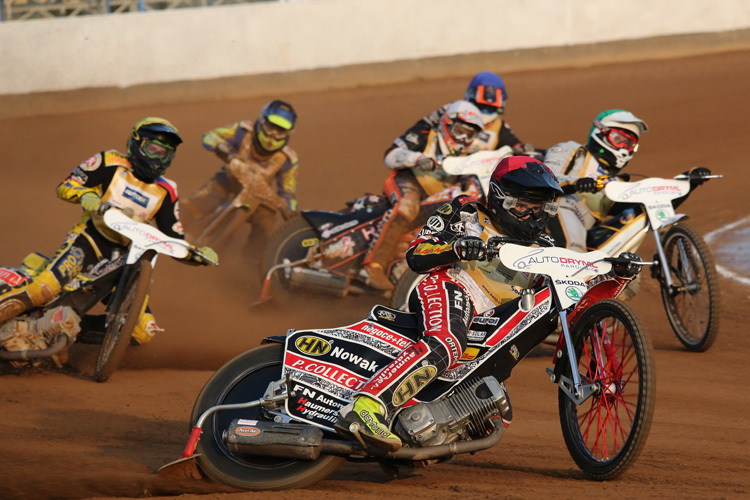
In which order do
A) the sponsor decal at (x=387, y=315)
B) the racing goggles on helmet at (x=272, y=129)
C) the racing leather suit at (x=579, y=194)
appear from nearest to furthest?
the sponsor decal at (x=387, y=315)
the racing leather suit at (x=579, y=194)
the racing goggles on helmet at (x=272, y=129)

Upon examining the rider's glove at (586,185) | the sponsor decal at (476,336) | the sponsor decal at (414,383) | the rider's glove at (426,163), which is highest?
the rider's glove at (426,163)

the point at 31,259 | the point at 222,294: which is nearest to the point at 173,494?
the point at 31,259

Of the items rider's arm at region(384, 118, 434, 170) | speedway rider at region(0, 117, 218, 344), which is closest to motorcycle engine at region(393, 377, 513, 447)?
speedway rider at region(0, 117, 218, 344)

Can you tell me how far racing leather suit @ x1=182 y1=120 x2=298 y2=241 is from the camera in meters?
12.1

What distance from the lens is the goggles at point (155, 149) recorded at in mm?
8859

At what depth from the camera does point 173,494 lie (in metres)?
5.37

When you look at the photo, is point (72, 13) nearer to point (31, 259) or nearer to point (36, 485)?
point (31, 259)

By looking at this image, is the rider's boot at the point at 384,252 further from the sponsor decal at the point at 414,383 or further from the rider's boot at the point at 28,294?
the sponsor decal at the point at 414,383

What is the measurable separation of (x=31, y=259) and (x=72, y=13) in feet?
32.0

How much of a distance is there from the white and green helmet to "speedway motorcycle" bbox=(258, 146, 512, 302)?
995mm

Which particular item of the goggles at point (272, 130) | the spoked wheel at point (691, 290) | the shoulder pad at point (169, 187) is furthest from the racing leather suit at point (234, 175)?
the spoked wheel at point (691, 290)

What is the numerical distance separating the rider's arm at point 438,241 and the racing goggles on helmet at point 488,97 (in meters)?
5.69

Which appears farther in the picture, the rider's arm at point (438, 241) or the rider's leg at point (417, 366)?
the rider's arm at point (438, 241)

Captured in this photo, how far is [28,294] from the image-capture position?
8.45 metres
